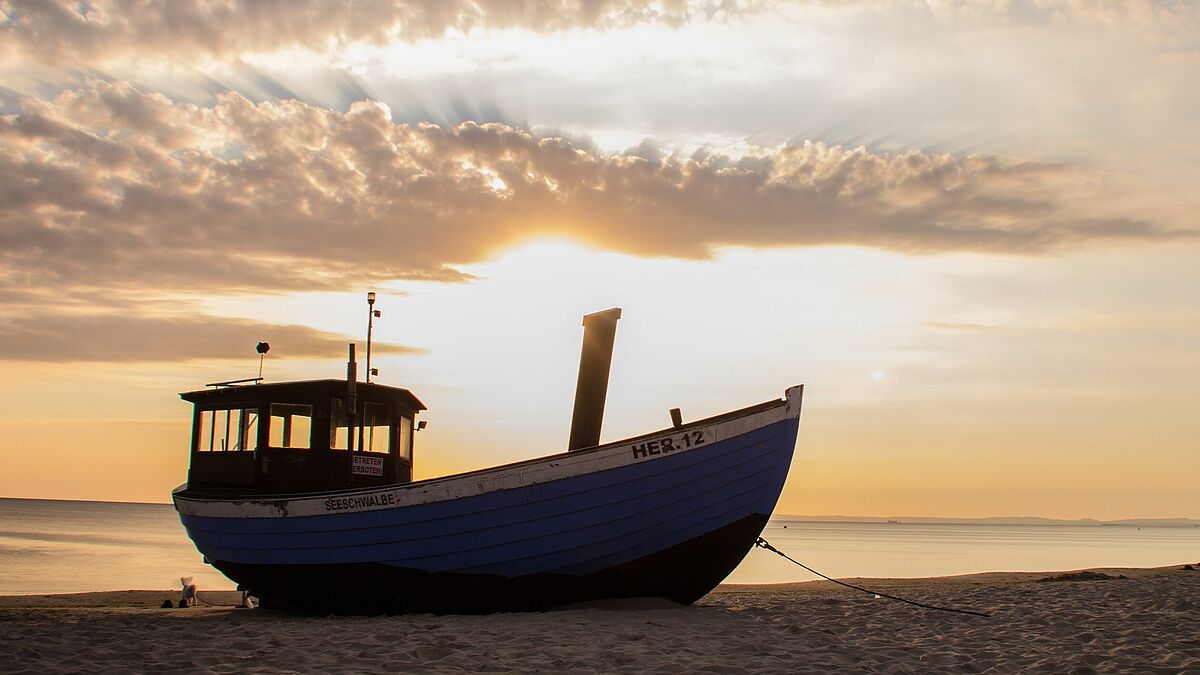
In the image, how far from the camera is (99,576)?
113 feet

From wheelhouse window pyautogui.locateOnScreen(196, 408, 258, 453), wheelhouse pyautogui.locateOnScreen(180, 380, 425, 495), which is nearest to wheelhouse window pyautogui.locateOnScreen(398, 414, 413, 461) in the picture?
wheelhouse pyautogui.locateOnScreen(180, 380, 425, 495)

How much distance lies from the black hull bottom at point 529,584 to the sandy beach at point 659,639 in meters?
0.29

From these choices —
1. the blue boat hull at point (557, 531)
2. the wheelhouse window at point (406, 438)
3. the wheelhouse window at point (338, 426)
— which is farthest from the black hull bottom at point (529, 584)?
the wheelhouse window at point (406, 438)

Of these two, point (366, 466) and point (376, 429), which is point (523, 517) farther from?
point (376, 429)

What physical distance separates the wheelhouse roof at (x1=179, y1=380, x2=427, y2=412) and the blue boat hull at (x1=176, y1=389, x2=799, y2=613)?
6.06 ft

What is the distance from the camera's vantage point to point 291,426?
1380 cm

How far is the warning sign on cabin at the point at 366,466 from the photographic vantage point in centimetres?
1376

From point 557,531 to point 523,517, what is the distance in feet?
1.54

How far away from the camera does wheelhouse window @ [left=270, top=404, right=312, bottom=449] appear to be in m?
13.7

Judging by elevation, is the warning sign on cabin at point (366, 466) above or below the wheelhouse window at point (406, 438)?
below

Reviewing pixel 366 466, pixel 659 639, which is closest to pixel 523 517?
pixel 659 639

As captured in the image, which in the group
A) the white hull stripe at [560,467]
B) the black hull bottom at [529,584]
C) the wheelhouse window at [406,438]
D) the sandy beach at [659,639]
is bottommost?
the sandy beach at [659,639]

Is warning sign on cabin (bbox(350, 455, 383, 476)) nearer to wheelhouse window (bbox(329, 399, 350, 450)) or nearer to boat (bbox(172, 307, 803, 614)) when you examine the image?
boat (bbox(172, 307, 803, 614))

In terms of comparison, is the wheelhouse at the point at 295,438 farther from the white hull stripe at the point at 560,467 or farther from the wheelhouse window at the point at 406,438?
the white hull stripe at the point at 560,467
